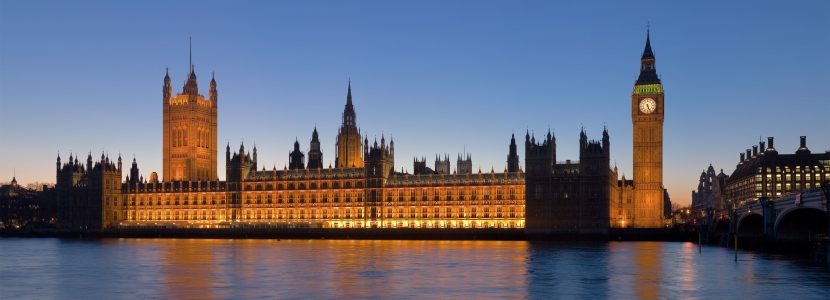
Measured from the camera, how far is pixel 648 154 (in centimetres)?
14550

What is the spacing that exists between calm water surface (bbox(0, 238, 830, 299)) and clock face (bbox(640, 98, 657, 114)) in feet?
222

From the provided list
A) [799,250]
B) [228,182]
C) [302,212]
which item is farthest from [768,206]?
[228,182]

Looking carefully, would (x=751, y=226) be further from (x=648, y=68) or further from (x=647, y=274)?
(x=647, y=274)

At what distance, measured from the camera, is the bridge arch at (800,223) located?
268 feet

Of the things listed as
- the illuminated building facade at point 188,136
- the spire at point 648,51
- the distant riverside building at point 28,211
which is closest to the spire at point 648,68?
the spire at point 648,51

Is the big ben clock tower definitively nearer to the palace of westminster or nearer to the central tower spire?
the palace of westminster

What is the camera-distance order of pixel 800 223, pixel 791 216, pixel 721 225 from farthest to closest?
pixel 721 225 < pixel 800 223 < pixel 791 216

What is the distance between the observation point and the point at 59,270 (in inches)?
2534

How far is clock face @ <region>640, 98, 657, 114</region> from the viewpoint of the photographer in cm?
14588

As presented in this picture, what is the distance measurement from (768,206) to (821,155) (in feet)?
361

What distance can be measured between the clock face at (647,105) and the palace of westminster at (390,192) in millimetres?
163

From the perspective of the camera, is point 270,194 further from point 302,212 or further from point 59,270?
point 59,270

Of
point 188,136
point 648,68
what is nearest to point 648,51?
point 648,68

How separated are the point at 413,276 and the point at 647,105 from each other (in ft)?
323
